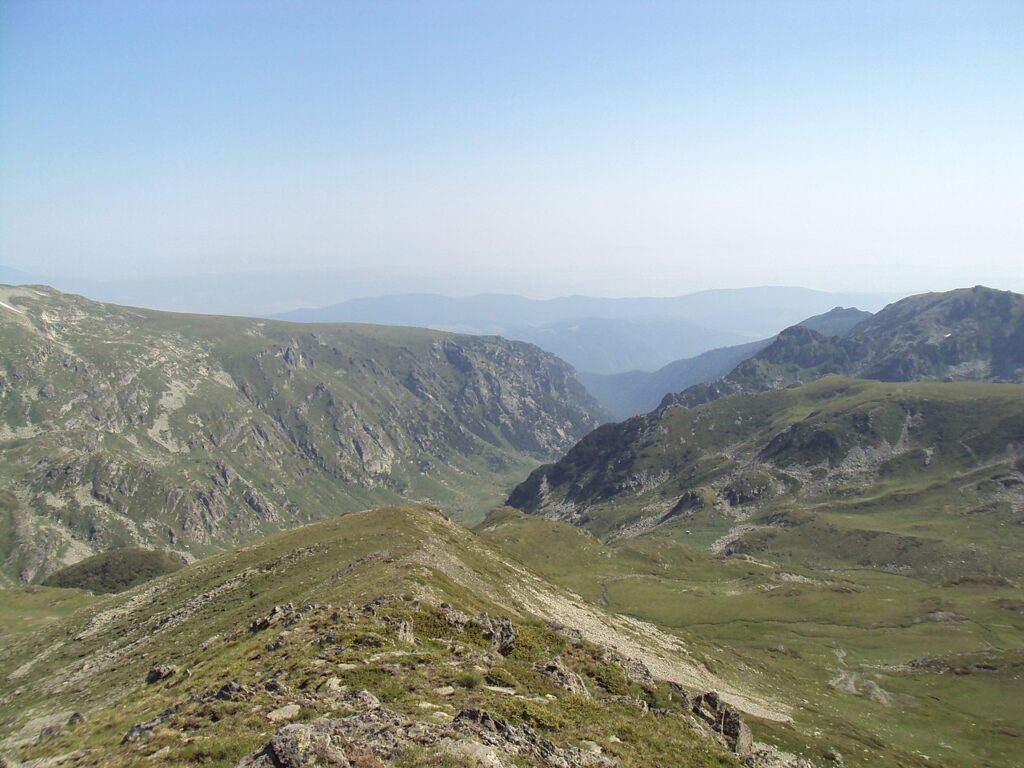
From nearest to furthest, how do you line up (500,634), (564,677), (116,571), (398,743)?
(398,743)
(564,677)
(500,634)
(116,571)

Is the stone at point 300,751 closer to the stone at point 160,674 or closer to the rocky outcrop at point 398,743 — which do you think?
the rocky outcrop at point 398,743

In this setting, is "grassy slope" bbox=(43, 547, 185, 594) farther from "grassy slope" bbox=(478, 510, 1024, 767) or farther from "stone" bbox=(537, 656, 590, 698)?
"stone" bbox=(537, 656, 590, 698)

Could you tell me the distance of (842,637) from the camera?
12488cm

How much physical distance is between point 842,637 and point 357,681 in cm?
13038

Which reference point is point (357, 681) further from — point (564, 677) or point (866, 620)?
point (866, 620)

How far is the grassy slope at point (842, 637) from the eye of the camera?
244ft

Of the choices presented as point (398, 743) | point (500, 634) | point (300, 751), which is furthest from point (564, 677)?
point (300, 751)

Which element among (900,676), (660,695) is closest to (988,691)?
(900,676)

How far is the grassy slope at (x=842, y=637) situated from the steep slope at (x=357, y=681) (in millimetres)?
15939

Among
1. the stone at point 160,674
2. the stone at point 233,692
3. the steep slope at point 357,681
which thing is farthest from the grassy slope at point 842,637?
the stone at point 160,674

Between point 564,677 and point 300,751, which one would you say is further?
point 564,677

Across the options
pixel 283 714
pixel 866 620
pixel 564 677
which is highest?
pixel 283 714

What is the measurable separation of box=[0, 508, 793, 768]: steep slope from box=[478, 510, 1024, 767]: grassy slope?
628 inches

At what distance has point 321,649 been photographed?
36.9 m
